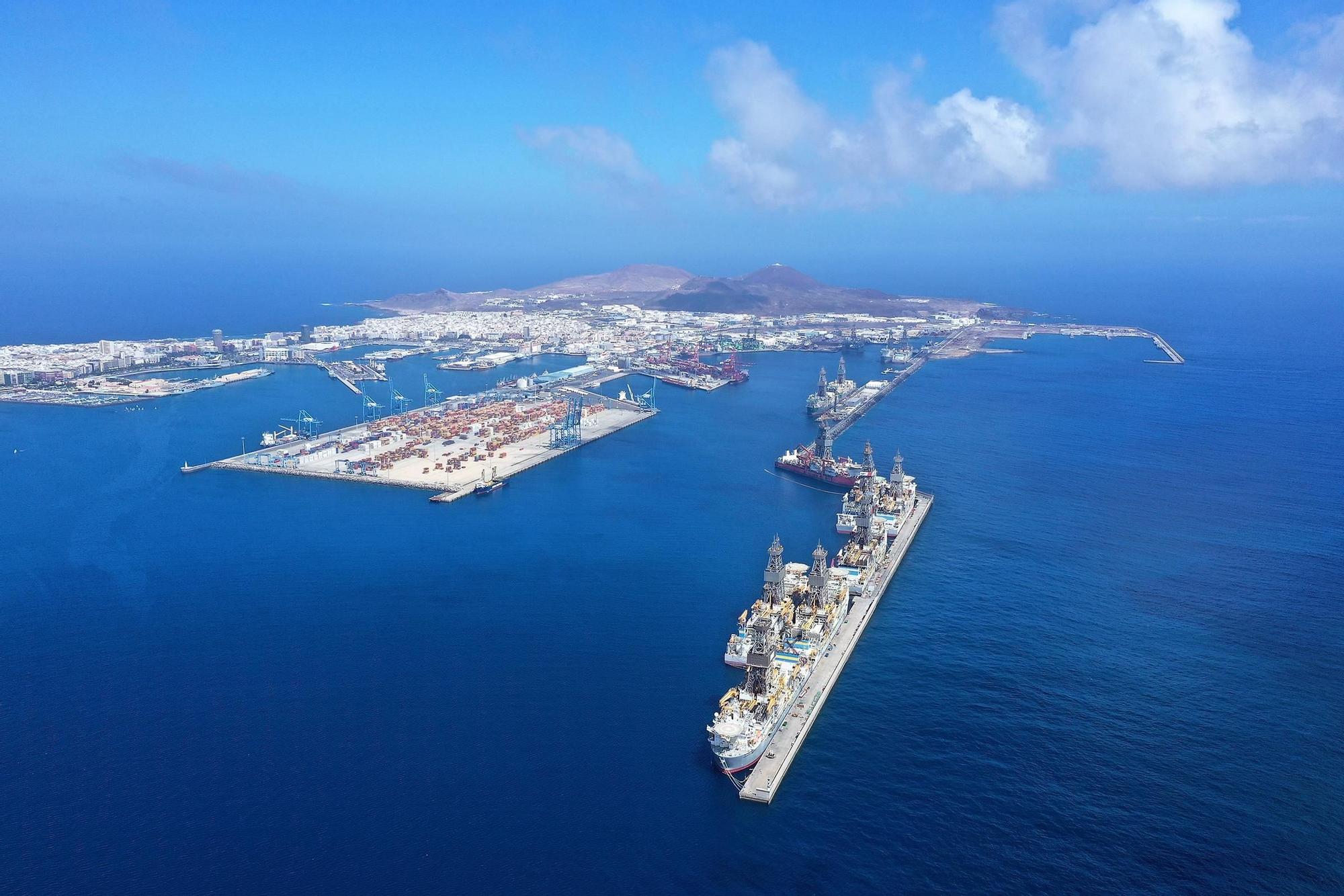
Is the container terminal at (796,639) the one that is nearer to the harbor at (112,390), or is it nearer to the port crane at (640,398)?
the port crane at (640,398)

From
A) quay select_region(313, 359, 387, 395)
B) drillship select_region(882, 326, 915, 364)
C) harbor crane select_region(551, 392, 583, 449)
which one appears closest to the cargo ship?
harbor crane select_region(551, 392, 583, 449)

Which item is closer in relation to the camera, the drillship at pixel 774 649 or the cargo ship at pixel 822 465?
the drillship at pixel 774 649

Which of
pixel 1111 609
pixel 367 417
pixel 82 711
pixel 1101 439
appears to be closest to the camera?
pixel 82 711

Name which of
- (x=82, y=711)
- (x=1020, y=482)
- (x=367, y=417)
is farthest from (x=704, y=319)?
(x=82, y=711)

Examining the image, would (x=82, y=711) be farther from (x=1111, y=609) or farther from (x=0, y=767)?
(x=1111, y=609)

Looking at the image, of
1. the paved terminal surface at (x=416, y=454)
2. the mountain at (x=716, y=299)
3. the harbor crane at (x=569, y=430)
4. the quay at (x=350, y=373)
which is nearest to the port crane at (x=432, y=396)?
the paved terminal surface at (x=416, y=454)
